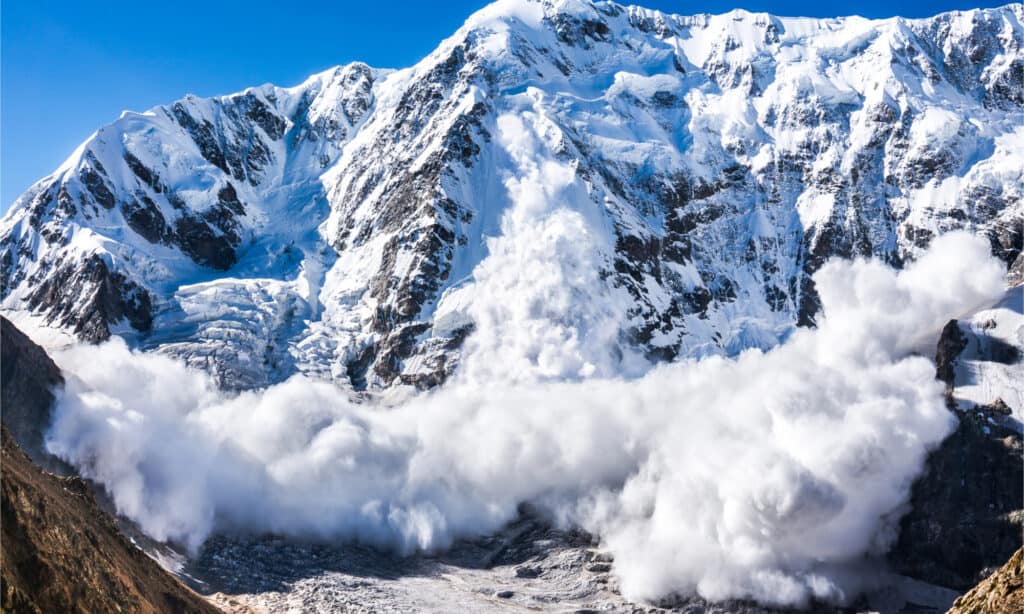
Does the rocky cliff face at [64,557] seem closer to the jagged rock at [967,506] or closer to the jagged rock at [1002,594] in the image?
the jagged rock at [1002,594]

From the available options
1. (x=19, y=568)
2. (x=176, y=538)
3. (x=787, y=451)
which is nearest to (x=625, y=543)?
(x=787, y=451)

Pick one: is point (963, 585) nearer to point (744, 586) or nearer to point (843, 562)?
point (843, 562)

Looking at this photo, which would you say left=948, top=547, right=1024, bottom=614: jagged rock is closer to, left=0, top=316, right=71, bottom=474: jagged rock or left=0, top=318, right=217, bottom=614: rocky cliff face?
left=0, top=318, right=217, bottom=614: rocky cliff face

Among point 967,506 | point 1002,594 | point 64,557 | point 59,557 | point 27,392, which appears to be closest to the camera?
point 1002,594

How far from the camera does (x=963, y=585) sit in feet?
589

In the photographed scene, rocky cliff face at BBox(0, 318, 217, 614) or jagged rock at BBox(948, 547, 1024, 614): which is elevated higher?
rocky cliff face at BBox(0, 318, 217, 614)

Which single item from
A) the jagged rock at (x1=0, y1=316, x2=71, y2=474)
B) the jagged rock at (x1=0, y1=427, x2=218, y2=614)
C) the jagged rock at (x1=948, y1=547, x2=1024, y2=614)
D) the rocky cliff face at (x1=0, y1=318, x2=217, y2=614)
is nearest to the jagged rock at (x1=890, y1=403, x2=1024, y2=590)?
the rocky cliff face at (x1=0, y1=318, x2=217, y2=614)

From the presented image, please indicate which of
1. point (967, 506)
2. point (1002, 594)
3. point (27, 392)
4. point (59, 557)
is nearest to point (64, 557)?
point (59, 557)

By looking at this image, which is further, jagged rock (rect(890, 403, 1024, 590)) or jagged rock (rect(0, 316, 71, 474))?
jagged rock (rect(890, 403, 1024, 590))

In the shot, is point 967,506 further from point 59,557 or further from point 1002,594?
point 59,557

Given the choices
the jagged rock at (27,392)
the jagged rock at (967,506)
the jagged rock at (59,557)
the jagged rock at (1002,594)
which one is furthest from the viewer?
the jagged rock at (967,506)

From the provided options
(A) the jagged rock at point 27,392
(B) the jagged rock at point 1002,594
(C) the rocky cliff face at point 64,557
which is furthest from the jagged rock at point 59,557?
(A) the jagged rock at point 27,392

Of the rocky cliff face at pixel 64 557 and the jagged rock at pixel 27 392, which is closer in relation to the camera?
the rocky cliff face at pixel 64 557

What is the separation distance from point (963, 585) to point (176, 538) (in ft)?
438
